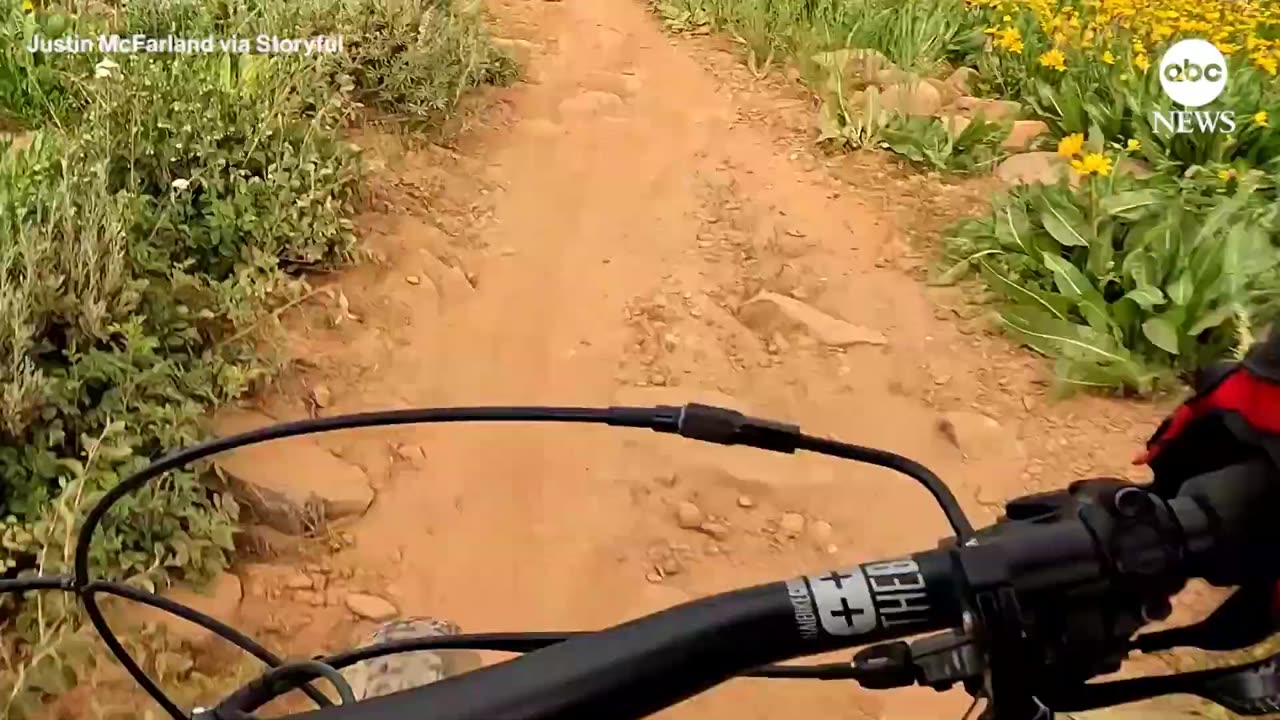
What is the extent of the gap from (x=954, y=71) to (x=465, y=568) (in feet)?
13.8

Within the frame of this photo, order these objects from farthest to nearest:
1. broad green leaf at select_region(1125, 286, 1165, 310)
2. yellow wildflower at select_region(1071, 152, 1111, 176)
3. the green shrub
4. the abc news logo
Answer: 1. the abc news logo
2. yellow wildflower at select_region(1071, 152, 1111, 176)
3. broad green leaf at select_region(1125, 286, 1165, 310)
4. the green shrub

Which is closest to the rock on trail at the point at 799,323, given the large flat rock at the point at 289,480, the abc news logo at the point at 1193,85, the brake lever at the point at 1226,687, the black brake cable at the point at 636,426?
the large flat rock at the point at 289,480

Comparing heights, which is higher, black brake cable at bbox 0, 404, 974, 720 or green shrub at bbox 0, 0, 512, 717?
black brake cable at bbox 0, 404, 974, 720

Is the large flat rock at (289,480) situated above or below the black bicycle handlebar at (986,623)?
below

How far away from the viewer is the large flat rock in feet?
9.73

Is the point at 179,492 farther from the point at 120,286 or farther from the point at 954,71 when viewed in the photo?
the point at 954,71

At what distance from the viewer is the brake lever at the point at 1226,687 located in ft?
3.09

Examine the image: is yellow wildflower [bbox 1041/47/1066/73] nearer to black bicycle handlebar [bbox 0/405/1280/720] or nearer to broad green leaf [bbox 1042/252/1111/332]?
broad green leaf [bbox 1042/252/1111/332]

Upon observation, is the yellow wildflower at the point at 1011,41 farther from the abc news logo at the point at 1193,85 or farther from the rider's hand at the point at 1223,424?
the rider's hand at the point at 1223,424

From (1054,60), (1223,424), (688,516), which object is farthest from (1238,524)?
(1054,60)

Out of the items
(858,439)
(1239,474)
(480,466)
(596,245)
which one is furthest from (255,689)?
(596,245)

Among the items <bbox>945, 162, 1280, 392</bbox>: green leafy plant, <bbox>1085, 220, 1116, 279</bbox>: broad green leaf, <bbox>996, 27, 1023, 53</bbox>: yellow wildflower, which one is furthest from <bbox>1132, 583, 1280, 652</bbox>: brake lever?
<bbox>996, 27, 1023, 53</bbox>: yellow wildflower

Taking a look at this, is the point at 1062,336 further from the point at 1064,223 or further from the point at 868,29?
the point at 868,29

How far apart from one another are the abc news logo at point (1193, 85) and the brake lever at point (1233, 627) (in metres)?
4.38
